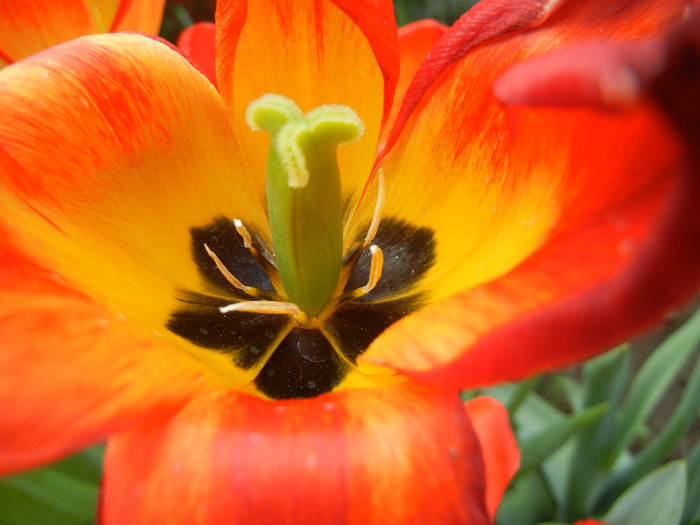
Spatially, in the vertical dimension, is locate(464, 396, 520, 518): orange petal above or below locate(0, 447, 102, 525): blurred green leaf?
above

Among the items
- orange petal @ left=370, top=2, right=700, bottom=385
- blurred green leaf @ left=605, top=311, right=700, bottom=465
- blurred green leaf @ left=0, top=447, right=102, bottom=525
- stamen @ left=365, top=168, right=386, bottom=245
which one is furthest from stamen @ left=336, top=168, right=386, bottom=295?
blurred green leaf @ left=605, top=311, right=700, bottom=465

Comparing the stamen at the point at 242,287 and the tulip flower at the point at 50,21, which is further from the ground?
the tulip flower at the point at 50,21

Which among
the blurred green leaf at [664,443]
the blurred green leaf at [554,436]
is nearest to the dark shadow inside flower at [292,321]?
the blurred green leaf at [554,436]

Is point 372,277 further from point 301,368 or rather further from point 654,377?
point 654,377

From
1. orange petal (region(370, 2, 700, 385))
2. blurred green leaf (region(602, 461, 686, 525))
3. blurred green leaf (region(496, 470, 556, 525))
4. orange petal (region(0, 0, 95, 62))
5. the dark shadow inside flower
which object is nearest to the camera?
orange petal (region(370, 2, 700, 385))

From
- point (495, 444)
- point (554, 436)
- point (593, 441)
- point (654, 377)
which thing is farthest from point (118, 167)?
point (654, 377)

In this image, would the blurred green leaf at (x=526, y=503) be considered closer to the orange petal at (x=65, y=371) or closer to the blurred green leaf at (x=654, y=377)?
the blurred green leaf at (x=654, y=377)

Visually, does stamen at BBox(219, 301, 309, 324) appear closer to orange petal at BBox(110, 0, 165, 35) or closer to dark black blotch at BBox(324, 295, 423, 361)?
dark black blotch at BBox(324, 295, 423, 361)
